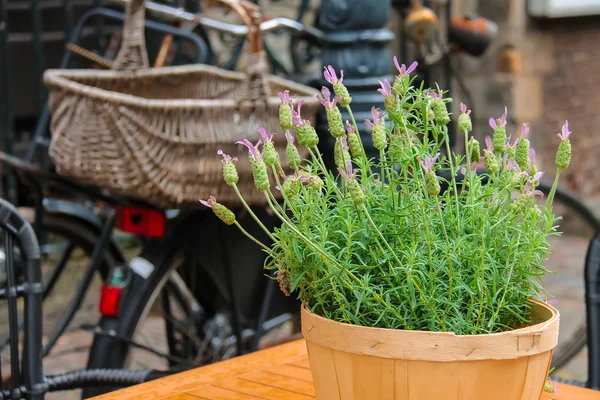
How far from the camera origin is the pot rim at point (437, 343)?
37.1 inches

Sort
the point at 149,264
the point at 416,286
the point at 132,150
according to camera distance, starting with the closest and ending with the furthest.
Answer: the point at 416,286 → the point at 132,150 → the point at 149,264

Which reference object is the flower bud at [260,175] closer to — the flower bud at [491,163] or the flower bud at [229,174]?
the flower bud at [229,174]

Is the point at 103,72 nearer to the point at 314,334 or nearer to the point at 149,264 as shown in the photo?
the point at 149,264

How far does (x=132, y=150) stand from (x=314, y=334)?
1252 millimetres

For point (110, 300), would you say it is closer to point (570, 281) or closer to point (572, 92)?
point (570, 281)

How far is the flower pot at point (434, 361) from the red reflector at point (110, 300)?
1580 millimetres

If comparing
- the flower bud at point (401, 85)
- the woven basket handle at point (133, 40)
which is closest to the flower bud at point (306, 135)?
the flower bud at point (401, 85)

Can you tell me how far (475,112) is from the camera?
6395mm

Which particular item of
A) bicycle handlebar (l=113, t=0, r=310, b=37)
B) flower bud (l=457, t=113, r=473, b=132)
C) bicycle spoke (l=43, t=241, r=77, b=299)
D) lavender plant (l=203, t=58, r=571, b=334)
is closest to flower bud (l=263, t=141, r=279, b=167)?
lavender plant (l=203, t=58, r=571, b=334)

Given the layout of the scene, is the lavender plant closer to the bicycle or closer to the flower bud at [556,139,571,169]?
the flower bud at [556,139,571,169]

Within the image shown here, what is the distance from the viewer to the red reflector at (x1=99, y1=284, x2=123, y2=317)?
8.18 feet

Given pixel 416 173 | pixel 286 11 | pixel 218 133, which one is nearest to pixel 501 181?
pixel 416 173

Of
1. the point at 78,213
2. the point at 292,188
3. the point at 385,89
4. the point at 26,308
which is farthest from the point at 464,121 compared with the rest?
the point at 78,213

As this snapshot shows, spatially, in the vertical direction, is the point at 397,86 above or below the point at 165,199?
above
